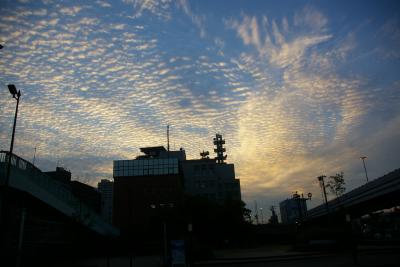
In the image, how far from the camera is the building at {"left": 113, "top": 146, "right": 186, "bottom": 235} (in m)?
82.9

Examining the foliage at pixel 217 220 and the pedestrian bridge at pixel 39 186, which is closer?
the pedestrian bridge at pixel 39 186

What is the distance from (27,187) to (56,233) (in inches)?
182

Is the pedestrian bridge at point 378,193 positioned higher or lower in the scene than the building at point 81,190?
lower

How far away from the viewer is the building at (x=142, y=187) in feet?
272

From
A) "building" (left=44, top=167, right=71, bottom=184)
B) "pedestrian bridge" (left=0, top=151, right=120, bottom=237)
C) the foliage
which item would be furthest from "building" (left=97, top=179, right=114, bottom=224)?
"pedestrian bridge" (left=0, top=151, right=120, bottom=237)

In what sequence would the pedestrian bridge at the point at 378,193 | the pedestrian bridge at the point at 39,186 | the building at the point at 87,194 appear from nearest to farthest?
the pedestrian bridge at the point at 39,186
the pedestrian bridge at the point at 378,193
the building at the point at 87,194

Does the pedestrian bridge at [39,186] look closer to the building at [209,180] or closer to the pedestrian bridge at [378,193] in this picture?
the pedestrian bridge at [378,193]

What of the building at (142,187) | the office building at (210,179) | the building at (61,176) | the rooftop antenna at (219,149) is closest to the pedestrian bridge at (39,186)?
the building at (142,187)

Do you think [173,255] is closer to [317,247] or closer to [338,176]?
[317,247]

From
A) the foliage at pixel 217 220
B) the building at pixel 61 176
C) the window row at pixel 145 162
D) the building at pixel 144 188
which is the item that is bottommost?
the foliage at pixel 217 220

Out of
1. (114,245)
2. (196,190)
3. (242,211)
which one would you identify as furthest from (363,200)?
(196,190)

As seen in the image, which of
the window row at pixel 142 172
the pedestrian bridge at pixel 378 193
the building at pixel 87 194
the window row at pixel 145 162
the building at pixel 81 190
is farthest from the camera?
the building at pixel 81 190

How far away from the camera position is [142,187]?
8662cm

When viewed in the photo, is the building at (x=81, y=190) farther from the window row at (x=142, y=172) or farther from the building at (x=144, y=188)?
the building at (x=144, y=188)
